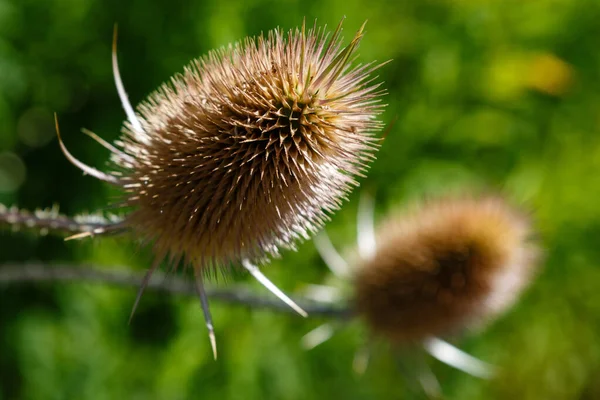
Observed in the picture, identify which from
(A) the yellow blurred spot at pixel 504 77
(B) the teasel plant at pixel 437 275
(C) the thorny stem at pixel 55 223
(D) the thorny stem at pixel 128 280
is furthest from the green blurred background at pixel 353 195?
(C) the thorny stem at pixel 55 223

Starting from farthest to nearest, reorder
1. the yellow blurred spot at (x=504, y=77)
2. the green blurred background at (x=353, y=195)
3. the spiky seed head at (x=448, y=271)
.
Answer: the yellow blurred spot at (x=504, y=77) → the green blurred background at (x=353, y=195) → the spiky seed head at (x=448, y=271)

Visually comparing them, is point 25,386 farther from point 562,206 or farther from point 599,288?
point 599,288

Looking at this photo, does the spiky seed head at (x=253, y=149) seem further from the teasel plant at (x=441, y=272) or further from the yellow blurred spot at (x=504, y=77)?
the yellow blurred spot at (x=504, y=77)

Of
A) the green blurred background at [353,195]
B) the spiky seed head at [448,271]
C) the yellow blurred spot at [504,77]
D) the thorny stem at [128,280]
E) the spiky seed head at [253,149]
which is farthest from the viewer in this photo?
the yellow blurred spot at [504,77]

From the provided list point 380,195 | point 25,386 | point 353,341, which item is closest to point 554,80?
point 380,195

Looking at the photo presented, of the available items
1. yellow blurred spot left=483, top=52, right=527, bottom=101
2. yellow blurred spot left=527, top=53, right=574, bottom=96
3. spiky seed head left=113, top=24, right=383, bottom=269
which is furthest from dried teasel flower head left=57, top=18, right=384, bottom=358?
yellow blurred spot left=527, top=53, right=574, bottom=96

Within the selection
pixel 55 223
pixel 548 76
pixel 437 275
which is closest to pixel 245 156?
pixel 55 223
